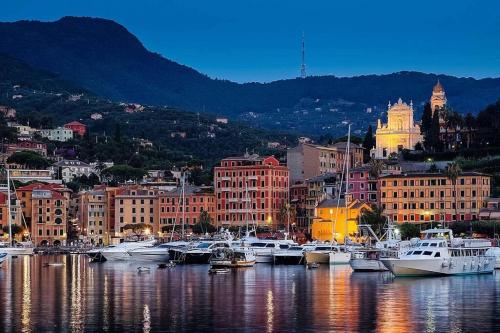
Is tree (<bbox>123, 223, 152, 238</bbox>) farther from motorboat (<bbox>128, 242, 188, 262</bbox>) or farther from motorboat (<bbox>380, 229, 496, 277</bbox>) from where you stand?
motorboat (<bbox>380, 229, 496, 277</bbox>)

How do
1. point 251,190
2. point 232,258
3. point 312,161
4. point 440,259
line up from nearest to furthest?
point 440,259 → point 232,258 → point 251,190 → point 312,161

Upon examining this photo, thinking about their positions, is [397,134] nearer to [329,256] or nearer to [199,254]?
[199,254]

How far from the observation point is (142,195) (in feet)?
494

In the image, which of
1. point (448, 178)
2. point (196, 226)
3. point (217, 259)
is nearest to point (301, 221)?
point (196, 226)

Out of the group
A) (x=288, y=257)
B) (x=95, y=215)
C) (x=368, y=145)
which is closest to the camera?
(x=288, y=257)

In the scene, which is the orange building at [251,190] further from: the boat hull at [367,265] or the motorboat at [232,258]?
the boat hull at [367,265]

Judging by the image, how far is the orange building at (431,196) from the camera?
12469cm

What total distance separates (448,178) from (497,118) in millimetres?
25250

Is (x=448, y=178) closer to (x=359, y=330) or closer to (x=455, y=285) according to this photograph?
(x=455, y=285)

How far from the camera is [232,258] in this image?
89312mm

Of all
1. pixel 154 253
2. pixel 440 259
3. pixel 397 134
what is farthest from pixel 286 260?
pixel 397 134

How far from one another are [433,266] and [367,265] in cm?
1047

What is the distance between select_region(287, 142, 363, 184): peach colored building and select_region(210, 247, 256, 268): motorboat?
60.1m

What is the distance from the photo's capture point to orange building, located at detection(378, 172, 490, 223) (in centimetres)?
12469
